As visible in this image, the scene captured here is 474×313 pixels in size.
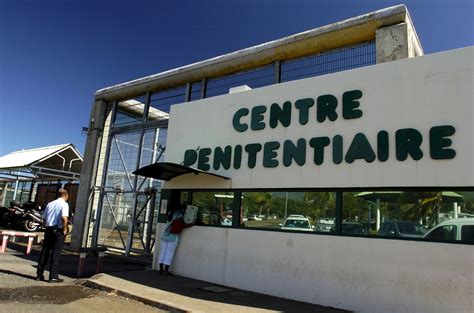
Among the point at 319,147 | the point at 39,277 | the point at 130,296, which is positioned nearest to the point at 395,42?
the point at 319,147

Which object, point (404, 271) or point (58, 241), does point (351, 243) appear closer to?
point (404, 271)

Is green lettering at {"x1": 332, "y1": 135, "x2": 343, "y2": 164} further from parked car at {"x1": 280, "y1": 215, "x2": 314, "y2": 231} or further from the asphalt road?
the asphalt road

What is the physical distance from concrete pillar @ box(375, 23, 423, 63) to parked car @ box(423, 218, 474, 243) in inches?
145

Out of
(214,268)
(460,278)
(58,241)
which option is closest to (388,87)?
(460,278)

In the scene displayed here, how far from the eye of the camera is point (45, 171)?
20.3 metres

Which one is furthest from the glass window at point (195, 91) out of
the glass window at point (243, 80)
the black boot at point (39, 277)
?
the black boot at point (39, 277)

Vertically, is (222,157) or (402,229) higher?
(222,157)

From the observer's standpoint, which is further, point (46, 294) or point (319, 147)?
point (319, 147)

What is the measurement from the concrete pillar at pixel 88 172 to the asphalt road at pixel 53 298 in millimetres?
5338

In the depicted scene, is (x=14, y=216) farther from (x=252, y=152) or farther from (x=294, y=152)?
(x=294, y=152)

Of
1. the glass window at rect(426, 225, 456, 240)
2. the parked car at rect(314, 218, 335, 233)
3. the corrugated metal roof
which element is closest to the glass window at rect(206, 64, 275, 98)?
the parked car at rect(314, 218, 335, 233)

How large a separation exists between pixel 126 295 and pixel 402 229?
5.00 metres

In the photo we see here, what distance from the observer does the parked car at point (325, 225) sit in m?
7.36

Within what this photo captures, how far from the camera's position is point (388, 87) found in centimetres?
714
